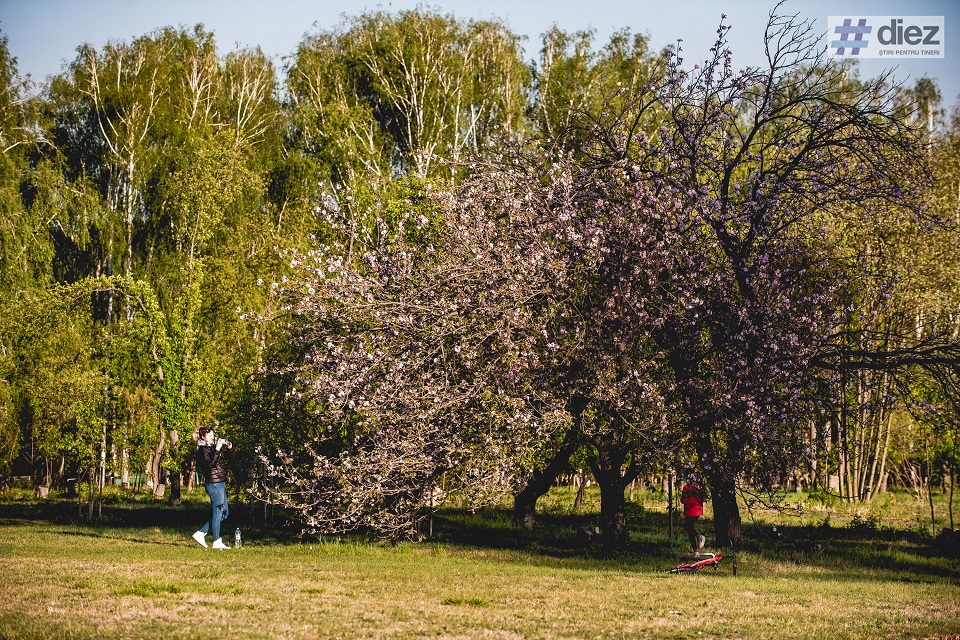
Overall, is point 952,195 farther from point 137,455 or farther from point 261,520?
point 137,455

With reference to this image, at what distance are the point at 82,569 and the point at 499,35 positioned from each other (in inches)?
1588

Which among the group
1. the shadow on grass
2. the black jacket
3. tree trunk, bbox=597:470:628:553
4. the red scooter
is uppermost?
the black jacket

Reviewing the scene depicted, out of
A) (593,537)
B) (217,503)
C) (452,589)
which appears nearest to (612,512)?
(593,537)

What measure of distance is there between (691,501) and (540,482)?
3317 millimetres

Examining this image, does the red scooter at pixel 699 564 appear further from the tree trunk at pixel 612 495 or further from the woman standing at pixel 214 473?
the woman standing at pixel 214 473

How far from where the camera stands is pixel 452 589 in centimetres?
1146

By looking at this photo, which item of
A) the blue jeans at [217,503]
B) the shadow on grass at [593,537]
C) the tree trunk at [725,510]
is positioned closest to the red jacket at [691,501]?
the tree trunk at [725,510]

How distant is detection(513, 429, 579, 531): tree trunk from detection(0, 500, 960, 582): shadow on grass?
37cm

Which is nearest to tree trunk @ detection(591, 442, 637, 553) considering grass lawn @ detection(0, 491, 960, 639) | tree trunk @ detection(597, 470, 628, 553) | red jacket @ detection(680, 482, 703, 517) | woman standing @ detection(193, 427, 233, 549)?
tree trunk @ detection(597, 470, 628, 553)

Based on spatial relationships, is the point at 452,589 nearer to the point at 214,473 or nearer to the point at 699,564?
the point at 699,564

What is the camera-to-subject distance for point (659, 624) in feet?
30.2

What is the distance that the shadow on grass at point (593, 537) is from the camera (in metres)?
17.0

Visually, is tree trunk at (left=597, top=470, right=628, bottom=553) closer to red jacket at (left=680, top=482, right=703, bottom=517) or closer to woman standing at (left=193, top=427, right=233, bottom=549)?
red jacket at (left=680, top=482, right=703, bottom=517)

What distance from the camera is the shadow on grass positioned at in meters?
17.0
